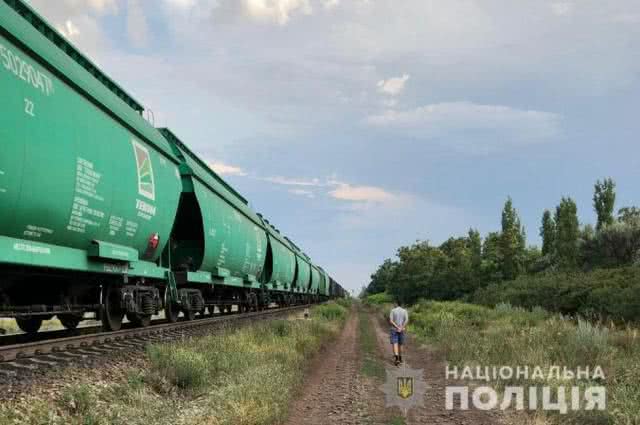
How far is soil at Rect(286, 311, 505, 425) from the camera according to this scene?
25.9ft

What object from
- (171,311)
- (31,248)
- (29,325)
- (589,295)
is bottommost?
(29,325)

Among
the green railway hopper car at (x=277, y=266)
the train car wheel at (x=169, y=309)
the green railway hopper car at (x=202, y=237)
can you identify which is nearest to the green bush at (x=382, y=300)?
the green railway hopper car at (x=277, y=266)

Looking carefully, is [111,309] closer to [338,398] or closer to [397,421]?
[338,398]

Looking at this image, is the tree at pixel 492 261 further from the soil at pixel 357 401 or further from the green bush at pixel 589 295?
Answer: the soil at pixel 357 401

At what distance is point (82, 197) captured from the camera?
8539 millimetres

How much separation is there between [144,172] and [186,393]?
5.27 m

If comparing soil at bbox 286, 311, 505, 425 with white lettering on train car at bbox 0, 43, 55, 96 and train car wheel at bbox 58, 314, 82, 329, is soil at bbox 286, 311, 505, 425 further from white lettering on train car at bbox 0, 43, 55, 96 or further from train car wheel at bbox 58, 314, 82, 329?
white lettering on train car at bbox 0, 43, 55, 96

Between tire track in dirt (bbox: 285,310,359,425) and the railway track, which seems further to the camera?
tire track in dirt (bbox: 285,310,359,425)

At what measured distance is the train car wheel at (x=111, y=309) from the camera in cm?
1134

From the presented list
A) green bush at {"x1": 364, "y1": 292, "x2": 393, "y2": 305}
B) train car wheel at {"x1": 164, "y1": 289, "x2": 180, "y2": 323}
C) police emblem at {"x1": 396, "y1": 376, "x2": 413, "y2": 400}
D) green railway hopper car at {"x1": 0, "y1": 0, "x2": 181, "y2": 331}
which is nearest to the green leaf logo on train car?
green railway hopper car at {"x1": 0, "y1": 0, "x2": 181, "y2": 331}

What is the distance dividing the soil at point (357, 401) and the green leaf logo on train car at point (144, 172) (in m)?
5.23

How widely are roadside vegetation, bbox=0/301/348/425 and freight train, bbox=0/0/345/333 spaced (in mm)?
2110

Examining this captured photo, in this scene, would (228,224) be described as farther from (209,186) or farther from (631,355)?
(631,355)

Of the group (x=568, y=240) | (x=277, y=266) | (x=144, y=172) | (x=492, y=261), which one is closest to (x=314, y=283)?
(x=492, y=261)
